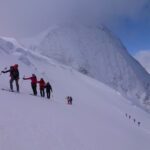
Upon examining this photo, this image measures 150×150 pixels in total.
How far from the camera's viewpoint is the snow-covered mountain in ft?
375

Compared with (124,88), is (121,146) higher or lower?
lower

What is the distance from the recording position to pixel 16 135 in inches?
535

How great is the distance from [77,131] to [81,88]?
167ft

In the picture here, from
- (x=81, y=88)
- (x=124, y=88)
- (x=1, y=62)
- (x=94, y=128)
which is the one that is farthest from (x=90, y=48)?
(x=94, y=128)

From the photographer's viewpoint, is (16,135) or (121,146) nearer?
(16,135)

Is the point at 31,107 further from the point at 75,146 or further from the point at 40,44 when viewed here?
the point at 40,44

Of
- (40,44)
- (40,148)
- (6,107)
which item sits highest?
(40,44)

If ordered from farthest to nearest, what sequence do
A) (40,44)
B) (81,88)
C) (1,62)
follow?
(40,44) < (81,88) < (1,62)

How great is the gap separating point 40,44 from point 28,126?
101 m

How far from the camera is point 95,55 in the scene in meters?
122

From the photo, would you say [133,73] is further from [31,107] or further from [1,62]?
[31,107]

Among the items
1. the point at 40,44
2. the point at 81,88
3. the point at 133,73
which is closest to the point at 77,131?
the point at 81,88

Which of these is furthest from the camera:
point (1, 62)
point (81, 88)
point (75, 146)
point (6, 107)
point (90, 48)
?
point (90, 48)

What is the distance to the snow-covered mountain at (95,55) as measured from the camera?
11419cm
